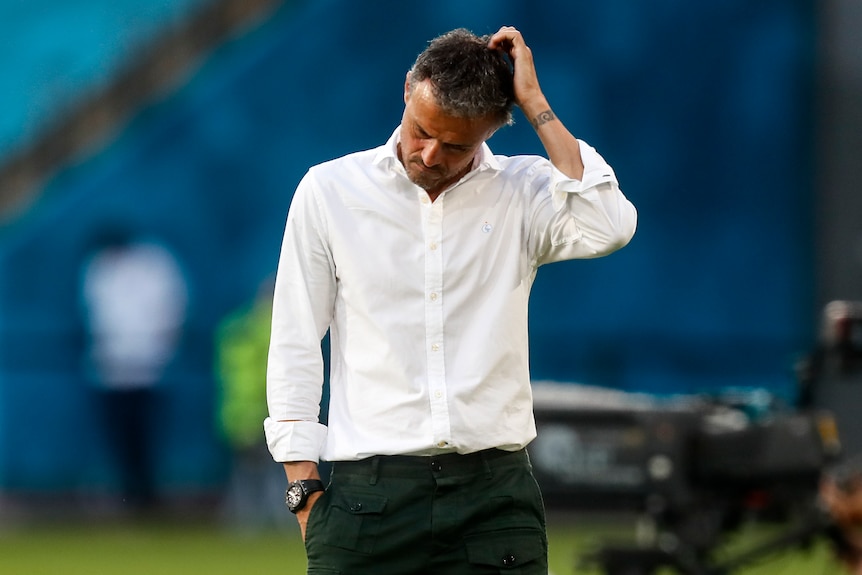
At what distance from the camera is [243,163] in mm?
12422

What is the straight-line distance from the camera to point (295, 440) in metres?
3.39

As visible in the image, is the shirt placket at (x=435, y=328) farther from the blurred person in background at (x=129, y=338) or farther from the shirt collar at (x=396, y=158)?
the blurred person in background at (x=129, y=338)

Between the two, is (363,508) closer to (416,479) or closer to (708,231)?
(416,479)

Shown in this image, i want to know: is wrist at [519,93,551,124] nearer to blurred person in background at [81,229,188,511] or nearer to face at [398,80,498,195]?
face at [398,80,498,195]

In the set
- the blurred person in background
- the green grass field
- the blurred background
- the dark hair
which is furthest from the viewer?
the blurred background

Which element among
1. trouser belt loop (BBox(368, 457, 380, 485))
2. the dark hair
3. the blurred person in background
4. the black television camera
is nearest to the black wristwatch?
trouser belt loop (BBox(368, 457, 380, 485))

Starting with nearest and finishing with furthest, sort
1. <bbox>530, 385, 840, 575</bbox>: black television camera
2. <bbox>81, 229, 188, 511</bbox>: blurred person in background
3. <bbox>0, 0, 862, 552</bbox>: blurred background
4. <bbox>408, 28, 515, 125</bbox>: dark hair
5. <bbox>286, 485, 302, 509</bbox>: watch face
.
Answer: <bbox>408, 28, 515, 125</bbox>: dark hair < <bbox>286, 485, 302, 509</bbox>: watch face < <bbox>530, 385, 840, 575</bbox>: black television camera < <bbox>81, 229, 188, 511</bbox>: blurred person in background < <bbox>0, 0, 862, 552</bbox>: blurred background

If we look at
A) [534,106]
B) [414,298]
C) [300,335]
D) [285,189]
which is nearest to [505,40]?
[534,106]

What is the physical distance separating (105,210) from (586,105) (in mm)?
3775

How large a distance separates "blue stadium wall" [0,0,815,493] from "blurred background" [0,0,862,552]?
0.02 metres

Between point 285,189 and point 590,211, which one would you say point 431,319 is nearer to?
point 590,211

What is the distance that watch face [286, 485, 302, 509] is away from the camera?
338 cm

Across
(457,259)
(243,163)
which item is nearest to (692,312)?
(243,163)

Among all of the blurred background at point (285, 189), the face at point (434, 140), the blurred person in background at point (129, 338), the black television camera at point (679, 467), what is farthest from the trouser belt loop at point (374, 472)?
the blurred person in background at point (129, 338)
